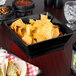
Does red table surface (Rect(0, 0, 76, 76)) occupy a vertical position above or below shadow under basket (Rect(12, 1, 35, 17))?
below

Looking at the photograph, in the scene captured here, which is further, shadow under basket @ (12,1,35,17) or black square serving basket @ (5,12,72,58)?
shadow under basket @ (12,1,35,17)

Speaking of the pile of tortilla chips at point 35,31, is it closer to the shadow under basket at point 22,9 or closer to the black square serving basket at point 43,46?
the black square serving basket at point 43,46

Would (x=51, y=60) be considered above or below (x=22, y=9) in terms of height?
below

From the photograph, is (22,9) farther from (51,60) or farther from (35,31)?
(51,60)

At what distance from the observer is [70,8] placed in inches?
48.9

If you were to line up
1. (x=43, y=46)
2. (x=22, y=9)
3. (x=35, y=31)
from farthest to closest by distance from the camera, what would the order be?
(x=22, y=9), (x=35, y=31), (x=43, y=46)

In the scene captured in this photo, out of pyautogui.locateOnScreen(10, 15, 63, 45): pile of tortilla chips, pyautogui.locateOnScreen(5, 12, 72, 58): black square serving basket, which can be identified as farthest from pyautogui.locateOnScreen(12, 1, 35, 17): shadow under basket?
pyautogui.locateOnScreen(5, 12, 72, 58): black square serving basket

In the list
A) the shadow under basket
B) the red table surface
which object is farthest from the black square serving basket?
the shadow under basket

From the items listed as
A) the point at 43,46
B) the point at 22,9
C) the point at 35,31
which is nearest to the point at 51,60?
the point at 43,46

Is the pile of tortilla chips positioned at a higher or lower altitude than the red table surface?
higher

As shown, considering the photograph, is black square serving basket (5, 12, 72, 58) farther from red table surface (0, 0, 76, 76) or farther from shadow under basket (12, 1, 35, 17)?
shadow under basket (12, 1, 35, 17)

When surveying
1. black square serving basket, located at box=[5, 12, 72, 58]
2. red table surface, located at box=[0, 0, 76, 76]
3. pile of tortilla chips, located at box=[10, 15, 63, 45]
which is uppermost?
pile of tortilla chips, located at box=[10, 15, 63, 45]

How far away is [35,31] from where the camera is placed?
105 cm

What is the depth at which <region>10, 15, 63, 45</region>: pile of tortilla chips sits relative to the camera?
0.97 meters
